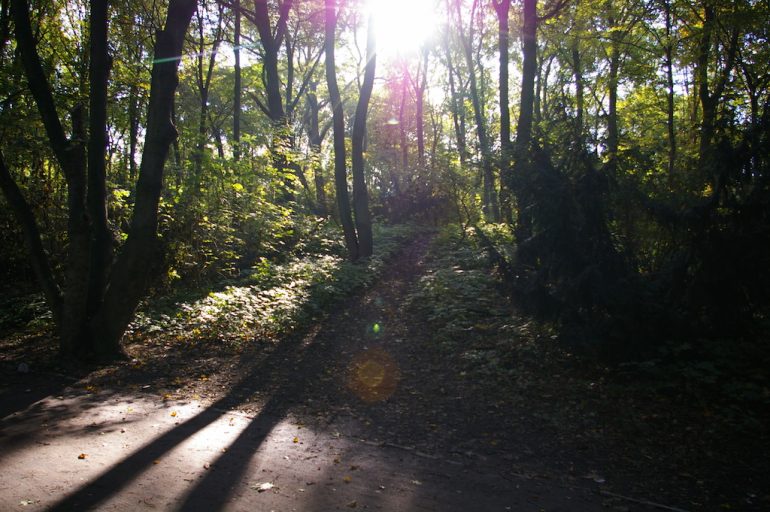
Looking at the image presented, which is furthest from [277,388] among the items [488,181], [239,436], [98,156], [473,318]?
[488,181]

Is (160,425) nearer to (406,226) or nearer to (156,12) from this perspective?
(156,12)

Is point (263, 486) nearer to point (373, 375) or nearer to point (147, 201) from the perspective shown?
point (373, 375)

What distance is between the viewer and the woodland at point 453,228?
524 centimetres

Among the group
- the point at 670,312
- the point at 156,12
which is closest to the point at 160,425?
the point at 670,312

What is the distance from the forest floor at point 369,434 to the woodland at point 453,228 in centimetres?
14

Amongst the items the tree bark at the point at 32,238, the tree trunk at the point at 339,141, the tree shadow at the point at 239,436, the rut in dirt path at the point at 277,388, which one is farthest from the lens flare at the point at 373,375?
the tree trunk at the point at 339,141

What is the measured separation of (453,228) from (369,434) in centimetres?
1353

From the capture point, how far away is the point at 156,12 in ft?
49.4

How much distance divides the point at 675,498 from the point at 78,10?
44.5ft

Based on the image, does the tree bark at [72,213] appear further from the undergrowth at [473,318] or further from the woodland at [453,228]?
the undergrowth at [473,318]

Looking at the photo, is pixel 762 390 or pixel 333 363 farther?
pixel 333 363

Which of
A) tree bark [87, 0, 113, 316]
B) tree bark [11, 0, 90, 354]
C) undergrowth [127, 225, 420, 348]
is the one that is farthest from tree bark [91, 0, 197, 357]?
undergrowth [127, 225, 420, 348]

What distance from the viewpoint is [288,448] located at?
4.66 m

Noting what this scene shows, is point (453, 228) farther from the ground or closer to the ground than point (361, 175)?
closer to the ground
